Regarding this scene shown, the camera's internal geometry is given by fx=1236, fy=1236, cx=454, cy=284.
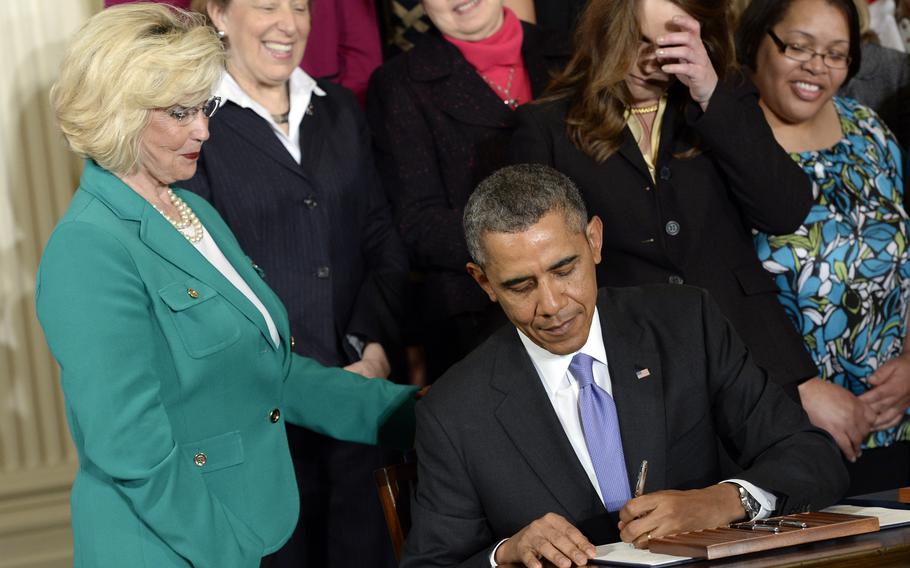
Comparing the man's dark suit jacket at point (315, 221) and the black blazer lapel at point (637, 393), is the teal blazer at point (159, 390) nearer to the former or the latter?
the man's dark suit jacket at point (315, 221)

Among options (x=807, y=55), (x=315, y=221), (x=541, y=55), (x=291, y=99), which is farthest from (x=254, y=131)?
(x=807, y=55)

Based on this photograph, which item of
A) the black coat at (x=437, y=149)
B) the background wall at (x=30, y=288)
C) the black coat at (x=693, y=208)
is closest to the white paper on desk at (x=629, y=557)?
the black coat at (x=693, y=208)

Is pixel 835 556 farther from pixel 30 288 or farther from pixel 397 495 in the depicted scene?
pixel 30 288

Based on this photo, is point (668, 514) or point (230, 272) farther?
point (230, 272)

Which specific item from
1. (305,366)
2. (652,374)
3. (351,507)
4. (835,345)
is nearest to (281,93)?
(305,366)

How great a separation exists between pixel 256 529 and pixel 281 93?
4.26 feet

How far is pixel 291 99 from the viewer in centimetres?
333

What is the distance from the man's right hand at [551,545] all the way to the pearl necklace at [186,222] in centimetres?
97

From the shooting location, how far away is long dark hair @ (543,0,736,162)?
116 inches

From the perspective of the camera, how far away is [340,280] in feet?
10.9

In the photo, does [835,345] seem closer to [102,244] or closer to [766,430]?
[766,430]

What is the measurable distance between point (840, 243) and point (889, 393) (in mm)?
420

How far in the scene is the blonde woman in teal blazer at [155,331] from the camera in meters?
2.19

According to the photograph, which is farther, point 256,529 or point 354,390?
point 354,390
